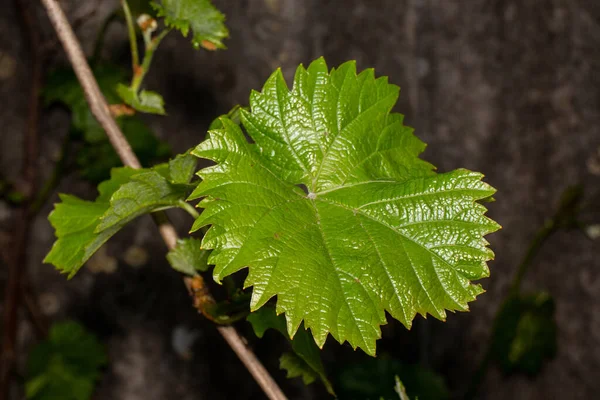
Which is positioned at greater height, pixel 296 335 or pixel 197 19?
pixel 197 19

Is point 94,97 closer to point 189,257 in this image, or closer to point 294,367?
point 189,257

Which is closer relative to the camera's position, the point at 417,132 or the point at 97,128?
the point at 97,128

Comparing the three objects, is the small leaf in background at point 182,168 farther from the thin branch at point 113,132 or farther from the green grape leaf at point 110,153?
the green grape leaf at point 110,153

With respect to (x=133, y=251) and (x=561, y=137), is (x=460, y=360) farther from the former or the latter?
(x=133, y=251)

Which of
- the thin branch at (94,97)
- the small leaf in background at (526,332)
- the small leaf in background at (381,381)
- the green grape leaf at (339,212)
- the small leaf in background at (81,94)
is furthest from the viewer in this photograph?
the small leaf in background at (526,332)

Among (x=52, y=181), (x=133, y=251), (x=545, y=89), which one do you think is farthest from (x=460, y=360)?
(x=52, y=181)

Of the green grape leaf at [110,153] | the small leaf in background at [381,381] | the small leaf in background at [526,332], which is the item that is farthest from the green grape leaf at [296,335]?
the small leaf in background at [526,332]

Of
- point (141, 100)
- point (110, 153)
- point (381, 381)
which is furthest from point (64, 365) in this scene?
point (141, 100)
